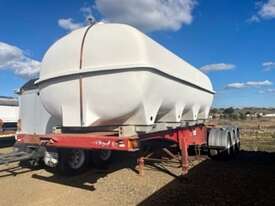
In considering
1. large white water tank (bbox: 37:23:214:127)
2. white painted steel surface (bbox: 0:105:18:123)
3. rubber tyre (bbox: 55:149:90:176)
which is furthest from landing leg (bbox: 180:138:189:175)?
white painted steel surface (bbox: 0:105:18:123)

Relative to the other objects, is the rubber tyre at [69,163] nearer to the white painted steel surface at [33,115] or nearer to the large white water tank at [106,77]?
the large white water tank at [106,77]

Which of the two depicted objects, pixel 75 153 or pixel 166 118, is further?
Result: pixel 75 153

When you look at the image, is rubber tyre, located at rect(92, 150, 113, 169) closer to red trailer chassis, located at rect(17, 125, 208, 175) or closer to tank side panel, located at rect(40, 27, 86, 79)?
red trailer chassis, located at rect(17, 125, 208, 175)

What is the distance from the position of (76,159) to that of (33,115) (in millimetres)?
2401

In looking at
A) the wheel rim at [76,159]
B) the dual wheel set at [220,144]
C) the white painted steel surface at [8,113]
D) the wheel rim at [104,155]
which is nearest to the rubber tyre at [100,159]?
the wheel rim at [104,155]

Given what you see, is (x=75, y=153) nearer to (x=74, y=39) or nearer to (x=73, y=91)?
(x=73, y=91)

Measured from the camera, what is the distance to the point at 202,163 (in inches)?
398

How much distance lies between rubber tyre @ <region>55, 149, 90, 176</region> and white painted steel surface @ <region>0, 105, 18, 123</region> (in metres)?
6.98

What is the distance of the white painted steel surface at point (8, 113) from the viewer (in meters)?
14.2

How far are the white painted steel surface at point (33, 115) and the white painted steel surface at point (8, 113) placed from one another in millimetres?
4341

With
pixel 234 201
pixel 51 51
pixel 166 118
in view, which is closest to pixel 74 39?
pixel 51 51

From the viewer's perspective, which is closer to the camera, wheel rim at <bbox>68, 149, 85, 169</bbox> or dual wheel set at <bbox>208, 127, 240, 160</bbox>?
wheel rim at <bbox>68, 149, 85, 169</bbox>

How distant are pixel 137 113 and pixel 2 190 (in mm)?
3592

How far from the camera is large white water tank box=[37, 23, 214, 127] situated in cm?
573
